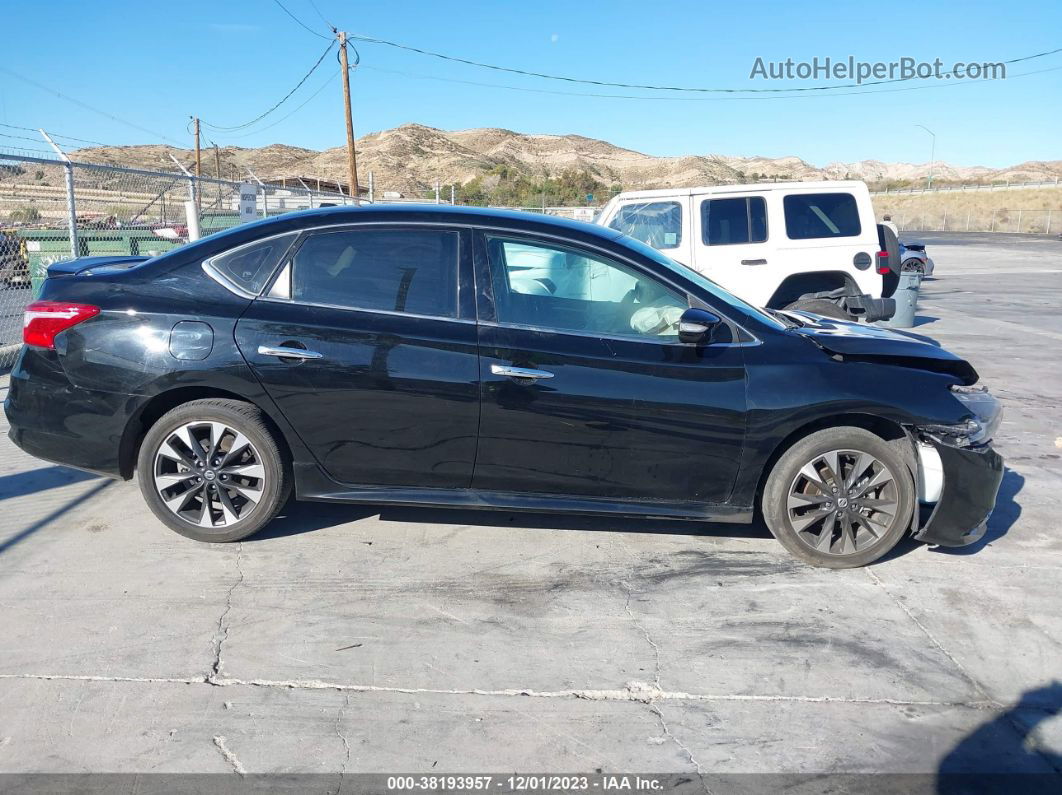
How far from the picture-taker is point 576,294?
4.47m

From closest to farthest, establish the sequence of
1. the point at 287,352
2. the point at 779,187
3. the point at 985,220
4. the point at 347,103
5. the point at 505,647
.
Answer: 1. the point at 505,647
2. the point at 287,352
3. the point at 779,187
4. the point at 347,103
5. the point at 985,220


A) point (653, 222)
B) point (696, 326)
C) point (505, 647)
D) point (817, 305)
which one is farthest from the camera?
point (653, 222)

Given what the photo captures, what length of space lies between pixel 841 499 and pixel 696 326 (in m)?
1.18

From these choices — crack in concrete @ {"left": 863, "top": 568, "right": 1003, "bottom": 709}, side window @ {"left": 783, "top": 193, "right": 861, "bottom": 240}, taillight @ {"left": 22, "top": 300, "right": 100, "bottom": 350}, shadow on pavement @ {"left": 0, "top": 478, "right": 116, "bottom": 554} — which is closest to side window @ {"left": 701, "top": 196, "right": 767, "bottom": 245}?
side window @ {"left": 783, "top": 193, "right": 861, "bottom": 240}

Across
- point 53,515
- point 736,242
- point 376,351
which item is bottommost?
point 53,515

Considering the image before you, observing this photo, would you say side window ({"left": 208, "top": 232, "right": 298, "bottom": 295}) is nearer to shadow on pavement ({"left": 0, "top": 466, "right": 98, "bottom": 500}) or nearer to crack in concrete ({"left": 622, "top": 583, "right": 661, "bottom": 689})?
shadow on pavement ({"left": 0, "top": 466, "right": 98, "bottom": 500})

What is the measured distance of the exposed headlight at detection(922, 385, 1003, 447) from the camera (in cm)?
432

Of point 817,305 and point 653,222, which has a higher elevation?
point 653,222

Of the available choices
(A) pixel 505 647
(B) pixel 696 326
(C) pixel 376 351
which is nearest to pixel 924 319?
(B) pixel 696 326

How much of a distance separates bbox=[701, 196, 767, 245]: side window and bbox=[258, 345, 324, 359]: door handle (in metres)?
6.35

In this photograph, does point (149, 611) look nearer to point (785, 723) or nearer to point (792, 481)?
point (785, 723)

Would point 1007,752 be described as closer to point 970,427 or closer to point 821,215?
point 970,427

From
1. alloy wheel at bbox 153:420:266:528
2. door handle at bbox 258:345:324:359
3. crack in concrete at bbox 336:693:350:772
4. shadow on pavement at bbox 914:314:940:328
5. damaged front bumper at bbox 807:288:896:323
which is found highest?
damaged front bumper at bbox 807:288:896:323

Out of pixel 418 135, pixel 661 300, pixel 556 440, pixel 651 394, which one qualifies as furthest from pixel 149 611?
pixel 418 135
